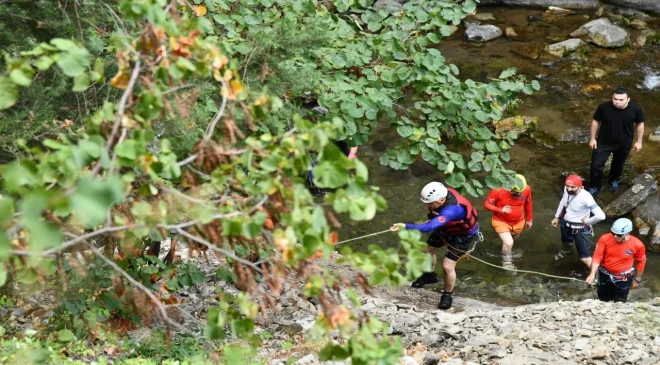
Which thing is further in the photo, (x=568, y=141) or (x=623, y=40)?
(x=623, y=40)

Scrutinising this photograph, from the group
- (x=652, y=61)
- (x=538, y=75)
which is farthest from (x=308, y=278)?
(x=652, y=61)

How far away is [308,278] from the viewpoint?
3242 millimetres

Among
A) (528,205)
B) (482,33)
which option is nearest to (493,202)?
(528,205)

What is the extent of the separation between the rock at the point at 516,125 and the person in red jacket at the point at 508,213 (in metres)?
3.65

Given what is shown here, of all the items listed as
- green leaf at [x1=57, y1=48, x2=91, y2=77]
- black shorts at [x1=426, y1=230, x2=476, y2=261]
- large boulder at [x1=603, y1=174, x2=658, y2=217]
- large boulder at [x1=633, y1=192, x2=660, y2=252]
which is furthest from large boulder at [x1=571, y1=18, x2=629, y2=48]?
green leaf at [x1=57, y1=48, x2=91, y2=77]

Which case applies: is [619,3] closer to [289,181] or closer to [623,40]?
[623,40]

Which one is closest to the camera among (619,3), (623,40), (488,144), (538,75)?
(488,144)

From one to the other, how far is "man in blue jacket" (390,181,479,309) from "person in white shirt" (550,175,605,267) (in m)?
1.59

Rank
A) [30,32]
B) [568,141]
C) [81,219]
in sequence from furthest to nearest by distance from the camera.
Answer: [568,141] < [30,32] < [81,219]

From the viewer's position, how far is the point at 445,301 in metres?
9.05

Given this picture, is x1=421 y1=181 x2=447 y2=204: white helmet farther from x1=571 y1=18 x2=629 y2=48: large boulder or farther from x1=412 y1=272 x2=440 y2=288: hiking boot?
x1=571 y1=18 x2=629 y2=48: large boulder

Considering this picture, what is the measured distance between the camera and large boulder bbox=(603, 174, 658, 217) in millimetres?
11117

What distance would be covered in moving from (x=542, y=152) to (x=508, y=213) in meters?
3.59

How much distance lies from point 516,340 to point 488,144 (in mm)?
2034
